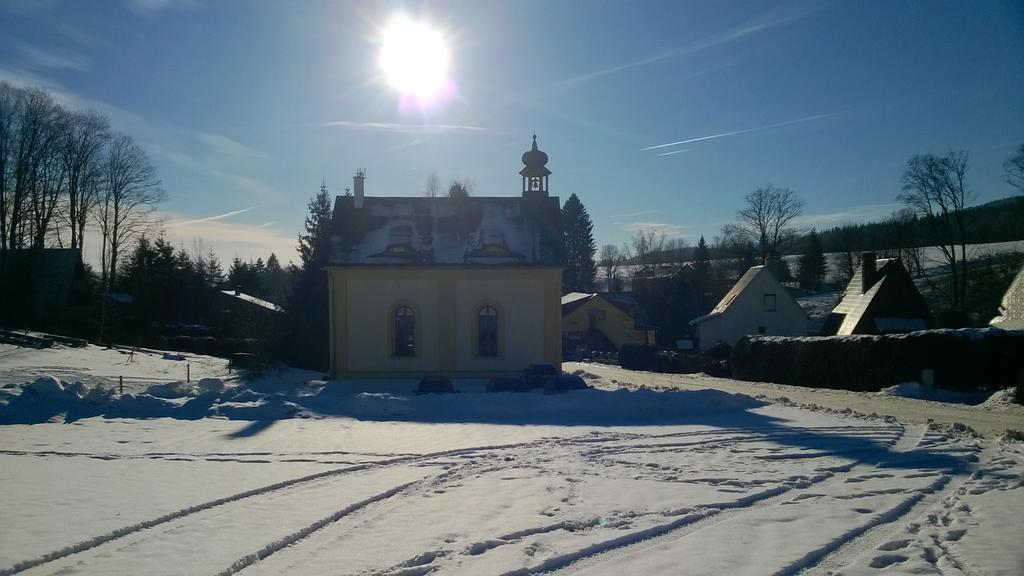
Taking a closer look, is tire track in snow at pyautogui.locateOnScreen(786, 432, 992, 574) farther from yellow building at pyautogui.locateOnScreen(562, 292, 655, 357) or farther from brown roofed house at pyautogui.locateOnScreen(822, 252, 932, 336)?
yellow building at pyautogui.locateOnScreen(562, 292, 655, 357)

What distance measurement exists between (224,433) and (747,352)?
2517 centimetres

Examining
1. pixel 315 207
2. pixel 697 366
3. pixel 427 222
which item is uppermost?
pixel 315 207

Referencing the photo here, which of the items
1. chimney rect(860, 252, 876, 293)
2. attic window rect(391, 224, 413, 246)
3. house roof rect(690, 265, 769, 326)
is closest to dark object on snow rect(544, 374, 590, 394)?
attic window rect(391, 224, 413, 246)

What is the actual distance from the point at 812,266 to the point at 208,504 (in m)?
80.1

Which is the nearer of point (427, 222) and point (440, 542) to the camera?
point (440, 542)

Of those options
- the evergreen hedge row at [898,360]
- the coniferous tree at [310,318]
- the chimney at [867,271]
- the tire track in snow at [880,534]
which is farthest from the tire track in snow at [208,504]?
the chimney at [867,271]

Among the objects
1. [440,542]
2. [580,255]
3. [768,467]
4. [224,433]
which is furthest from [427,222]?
[580,255]

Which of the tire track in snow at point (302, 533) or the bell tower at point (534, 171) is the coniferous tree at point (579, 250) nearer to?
the bell tower at point (534, 171)

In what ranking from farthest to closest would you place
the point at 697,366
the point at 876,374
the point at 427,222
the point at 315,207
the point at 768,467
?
the point at 315,207
the point at 697,366
the point at 427,222
the point at 876,374
the point at 768,467

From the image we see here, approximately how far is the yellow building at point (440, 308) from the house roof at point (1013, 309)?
19.9 meters

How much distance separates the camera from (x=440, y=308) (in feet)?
93.4

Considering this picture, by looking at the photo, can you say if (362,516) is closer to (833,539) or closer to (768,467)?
(833,539)

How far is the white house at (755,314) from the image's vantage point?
48344 millimetres

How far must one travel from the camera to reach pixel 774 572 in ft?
21.1
